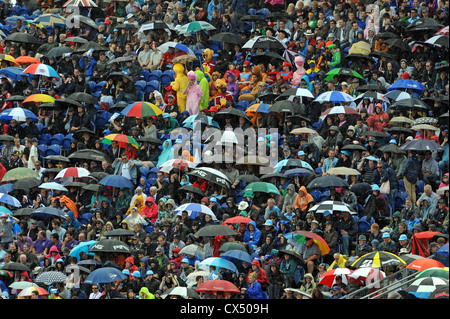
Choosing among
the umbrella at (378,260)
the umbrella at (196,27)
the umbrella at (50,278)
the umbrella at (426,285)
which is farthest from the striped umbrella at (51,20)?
the umbrella at (426,285)

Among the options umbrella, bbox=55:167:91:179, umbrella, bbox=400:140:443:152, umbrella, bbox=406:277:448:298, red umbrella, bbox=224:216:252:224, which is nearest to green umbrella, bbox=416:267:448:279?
umbrella, bbox=406:277:448:298

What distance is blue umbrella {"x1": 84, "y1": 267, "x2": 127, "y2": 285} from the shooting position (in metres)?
22.9

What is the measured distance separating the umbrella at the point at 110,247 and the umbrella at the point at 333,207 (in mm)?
4136

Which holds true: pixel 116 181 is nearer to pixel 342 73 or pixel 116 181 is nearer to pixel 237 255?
pixel 237 255

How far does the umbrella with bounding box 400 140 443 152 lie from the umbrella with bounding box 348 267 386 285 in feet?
15.3

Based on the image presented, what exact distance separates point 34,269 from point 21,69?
9.22 meters

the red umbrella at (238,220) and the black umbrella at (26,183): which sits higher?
the black umbrella at (26,183)

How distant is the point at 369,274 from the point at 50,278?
654cm

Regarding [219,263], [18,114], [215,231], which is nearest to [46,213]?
[215,231]

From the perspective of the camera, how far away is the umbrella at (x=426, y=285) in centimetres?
1975

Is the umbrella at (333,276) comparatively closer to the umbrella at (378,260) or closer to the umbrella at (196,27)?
the umbrella at (378,260)

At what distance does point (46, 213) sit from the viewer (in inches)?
1038

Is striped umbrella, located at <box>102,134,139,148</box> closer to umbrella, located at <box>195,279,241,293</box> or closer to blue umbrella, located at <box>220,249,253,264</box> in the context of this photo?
blue umbrella, located at <box>220,249,253,264</box>
